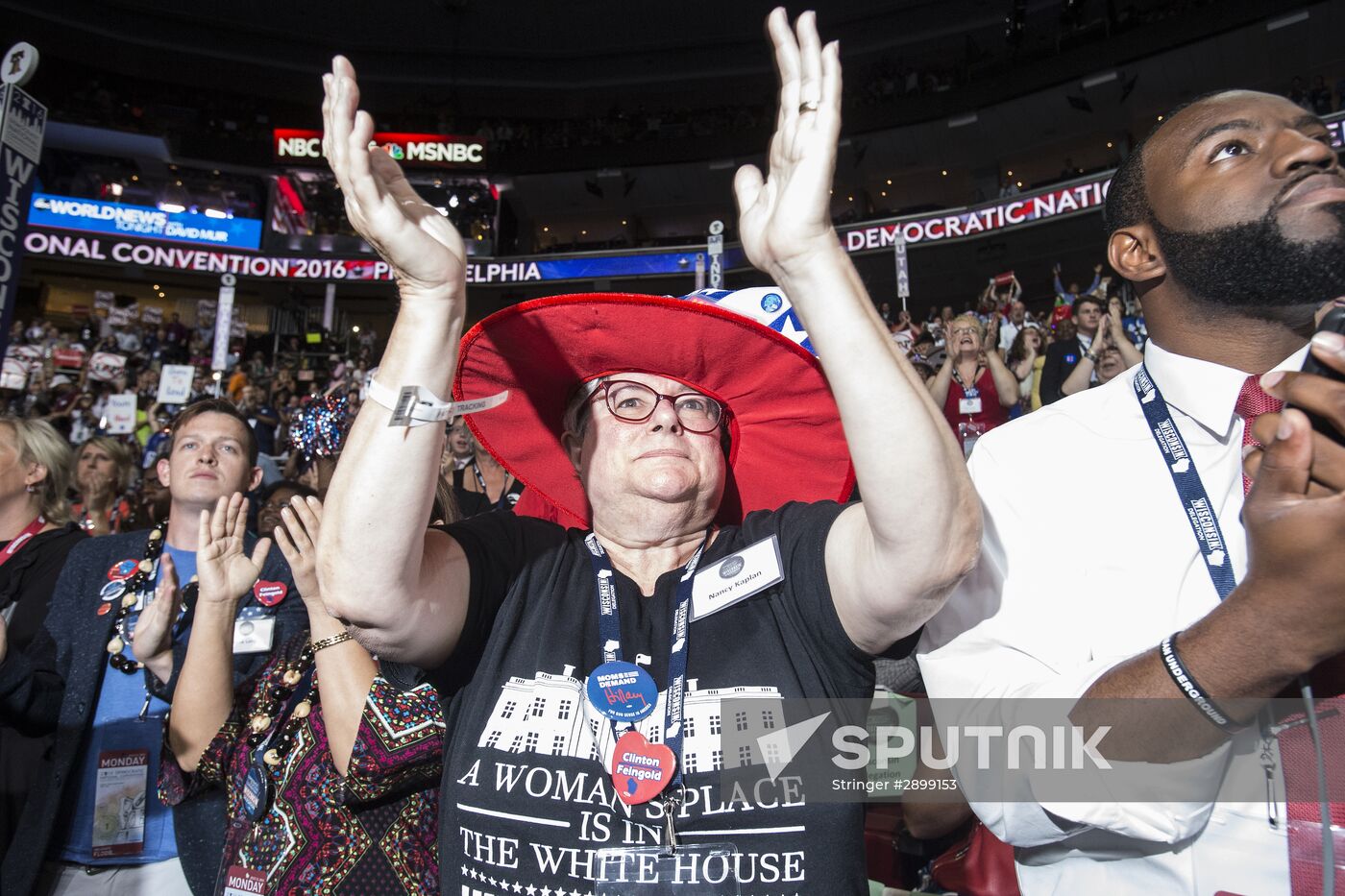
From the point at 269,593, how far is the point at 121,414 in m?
7.56

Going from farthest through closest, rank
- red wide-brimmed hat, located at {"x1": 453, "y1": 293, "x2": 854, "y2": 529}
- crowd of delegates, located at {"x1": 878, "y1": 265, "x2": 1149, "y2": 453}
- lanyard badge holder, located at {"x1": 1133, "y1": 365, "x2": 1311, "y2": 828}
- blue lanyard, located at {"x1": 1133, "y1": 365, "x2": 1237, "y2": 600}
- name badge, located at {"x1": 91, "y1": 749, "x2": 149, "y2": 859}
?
crowd of delegates, located at {"x1": 878, "y1": 265, "x2": 1149, "y2": 453}, name badge, located at {"x1": 91, "y1": 749, "x2": 149, "y2": 859}, red wide-brimmed hat, located at {"x1": 453, "y1": 293, "x2": 854, "y2": 529}, blue lanyard, located at {"x1": 1133, "y1": 365, "x2": 1237, "y2": 600}, lanyard badge holder, located at {"x1": 1133, "y1": 365, "x2": 1311, "y2": 828}

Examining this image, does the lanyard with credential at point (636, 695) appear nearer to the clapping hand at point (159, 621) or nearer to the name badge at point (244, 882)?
the name badge at point (244, 882)

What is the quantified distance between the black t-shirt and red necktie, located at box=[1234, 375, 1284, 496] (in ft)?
2.13

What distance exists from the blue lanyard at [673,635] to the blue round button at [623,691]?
2cm

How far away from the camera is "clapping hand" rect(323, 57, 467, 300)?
128cm

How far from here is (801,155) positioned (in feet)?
3.91

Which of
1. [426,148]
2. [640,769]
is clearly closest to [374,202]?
[640,769]

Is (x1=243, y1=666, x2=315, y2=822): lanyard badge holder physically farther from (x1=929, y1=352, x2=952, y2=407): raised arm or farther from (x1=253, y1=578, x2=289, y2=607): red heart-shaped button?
(x1=929, y1=352, x2=952, y2=407): raised arm

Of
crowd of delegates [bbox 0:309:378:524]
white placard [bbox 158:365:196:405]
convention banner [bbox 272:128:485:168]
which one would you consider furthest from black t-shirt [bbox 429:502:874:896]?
convention banner [bbox 272:128:485:168]

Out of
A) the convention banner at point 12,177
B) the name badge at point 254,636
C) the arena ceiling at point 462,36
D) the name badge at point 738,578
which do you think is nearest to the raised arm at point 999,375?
the name badge at point 738,578

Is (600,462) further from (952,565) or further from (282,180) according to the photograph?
(282,180)

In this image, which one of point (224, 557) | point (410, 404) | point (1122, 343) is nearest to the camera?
point (410, 404)

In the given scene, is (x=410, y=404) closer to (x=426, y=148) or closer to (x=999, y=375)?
(x=999, y=375)

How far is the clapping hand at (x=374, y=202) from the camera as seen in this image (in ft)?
4.19
